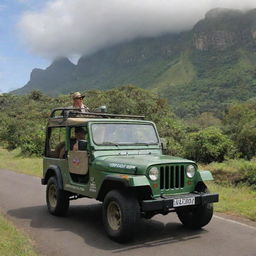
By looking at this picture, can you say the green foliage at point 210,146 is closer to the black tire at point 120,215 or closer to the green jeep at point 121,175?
the green jeep at point 121,175

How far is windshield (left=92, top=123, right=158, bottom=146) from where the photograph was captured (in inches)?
292

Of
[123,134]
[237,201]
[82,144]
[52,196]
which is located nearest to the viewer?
[82,144]

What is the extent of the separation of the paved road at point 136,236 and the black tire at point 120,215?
173mm

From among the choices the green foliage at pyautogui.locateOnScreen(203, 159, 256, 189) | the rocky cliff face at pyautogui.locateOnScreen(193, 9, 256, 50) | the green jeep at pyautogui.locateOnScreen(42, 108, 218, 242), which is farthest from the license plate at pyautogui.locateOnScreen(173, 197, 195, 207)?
the rocky cliff face at pyautogui.locateOnScreen(193, 9, 256, 50)

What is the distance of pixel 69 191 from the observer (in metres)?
7.87

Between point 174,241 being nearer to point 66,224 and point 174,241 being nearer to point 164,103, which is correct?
point 66,224

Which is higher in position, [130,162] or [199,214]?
[130,162]

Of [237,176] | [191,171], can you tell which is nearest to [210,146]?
[237,176]

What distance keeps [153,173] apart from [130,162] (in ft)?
1.46

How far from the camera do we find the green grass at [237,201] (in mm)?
8366

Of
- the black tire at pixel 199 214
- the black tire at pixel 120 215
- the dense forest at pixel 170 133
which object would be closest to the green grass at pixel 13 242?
the black tire at pixel 120 215

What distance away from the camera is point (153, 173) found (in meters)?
6.25

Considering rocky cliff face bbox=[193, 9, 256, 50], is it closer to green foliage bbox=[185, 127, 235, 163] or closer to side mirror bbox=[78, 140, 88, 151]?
green foliage bbox=[185, 127, 235, 163]

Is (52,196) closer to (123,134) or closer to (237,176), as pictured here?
(123,134)
